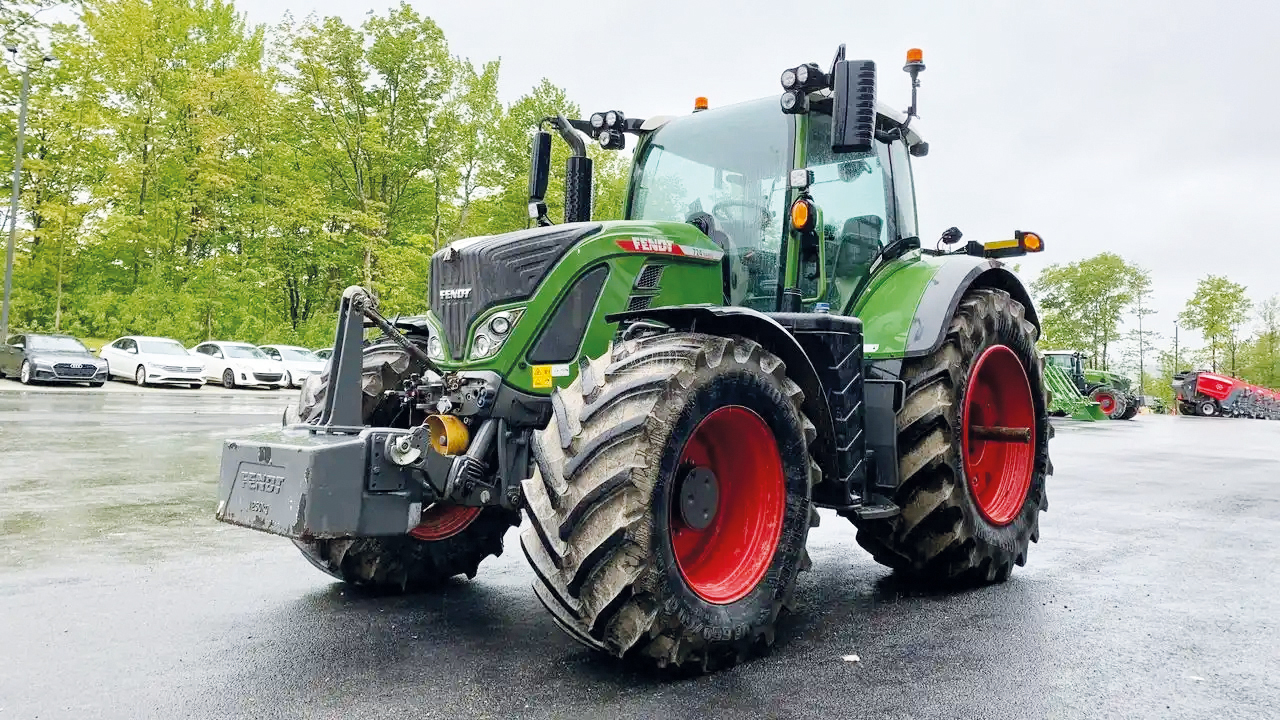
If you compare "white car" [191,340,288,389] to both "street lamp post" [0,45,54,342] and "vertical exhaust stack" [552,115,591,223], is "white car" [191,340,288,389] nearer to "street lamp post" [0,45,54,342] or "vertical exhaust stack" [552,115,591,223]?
"street lamp post" [0,45,54,342]

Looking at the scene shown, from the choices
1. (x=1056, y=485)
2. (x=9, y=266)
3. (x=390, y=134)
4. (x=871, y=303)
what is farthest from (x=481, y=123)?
(x=871, y=303)

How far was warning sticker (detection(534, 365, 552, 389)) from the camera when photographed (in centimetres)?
407

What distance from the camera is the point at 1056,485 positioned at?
10.6 meters

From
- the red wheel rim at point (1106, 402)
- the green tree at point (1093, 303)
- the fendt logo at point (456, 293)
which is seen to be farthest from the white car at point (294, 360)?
the green tree at point (1093, 303)

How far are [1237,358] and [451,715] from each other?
222 ft

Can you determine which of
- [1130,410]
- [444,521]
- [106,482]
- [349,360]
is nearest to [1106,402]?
[1130,410]

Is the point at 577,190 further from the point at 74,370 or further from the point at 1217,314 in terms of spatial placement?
the point at 1217,314

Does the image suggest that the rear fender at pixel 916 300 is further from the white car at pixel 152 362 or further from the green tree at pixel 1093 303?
the green tree at pixel 1093 303

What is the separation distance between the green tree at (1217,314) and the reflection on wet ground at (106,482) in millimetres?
58594

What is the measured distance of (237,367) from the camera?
29.1 meters

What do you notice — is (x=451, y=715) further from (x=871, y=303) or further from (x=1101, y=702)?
(x=871, y=303)

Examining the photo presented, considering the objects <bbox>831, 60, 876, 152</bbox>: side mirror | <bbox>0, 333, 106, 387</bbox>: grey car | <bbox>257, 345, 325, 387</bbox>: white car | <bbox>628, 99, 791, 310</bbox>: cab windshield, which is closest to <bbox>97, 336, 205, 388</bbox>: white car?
<bbox>0, 333, 106, 387</bbox>: grey car

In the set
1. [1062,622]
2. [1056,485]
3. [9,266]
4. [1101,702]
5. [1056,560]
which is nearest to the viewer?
[1101,702]

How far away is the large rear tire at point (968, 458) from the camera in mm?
4734
